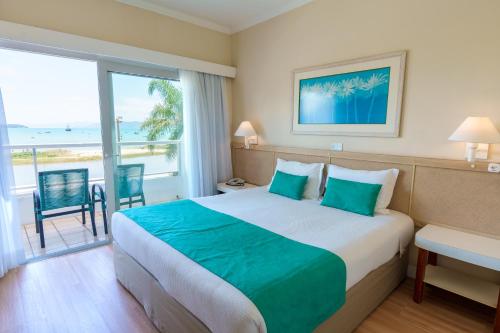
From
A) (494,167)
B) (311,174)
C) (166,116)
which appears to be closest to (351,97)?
(311,174)

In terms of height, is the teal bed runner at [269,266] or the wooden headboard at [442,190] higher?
the wooden headboard at [442,190]

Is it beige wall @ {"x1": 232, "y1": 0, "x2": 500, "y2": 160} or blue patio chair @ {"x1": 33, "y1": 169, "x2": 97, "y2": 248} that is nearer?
beige wall @ {"x1": 232, "y1": 0, "x2": 500, "y2": 160}

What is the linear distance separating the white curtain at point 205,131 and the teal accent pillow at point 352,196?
1.89m

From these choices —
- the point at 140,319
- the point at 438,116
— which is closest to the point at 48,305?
the point at 140,319

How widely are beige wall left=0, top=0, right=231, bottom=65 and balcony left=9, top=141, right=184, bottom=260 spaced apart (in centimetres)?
128

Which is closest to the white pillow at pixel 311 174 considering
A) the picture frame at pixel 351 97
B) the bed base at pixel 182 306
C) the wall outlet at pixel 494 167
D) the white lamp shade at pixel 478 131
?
the picture frame at pixel 351 97

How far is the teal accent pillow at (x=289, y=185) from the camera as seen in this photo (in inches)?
117

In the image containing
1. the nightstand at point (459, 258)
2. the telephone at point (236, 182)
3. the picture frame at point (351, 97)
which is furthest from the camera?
the telephone at point (236, 182)

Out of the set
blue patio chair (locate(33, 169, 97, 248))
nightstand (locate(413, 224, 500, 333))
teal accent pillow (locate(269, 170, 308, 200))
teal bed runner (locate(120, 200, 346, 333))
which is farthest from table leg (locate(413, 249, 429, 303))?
blue patio chair (locate(33, 169, 97, 248))

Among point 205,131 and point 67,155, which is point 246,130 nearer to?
point 205,131

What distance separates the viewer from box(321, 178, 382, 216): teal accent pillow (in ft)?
7.95

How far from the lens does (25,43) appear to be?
2.54 meters

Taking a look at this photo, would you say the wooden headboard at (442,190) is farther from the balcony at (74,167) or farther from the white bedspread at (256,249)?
the balcony at (74,167)

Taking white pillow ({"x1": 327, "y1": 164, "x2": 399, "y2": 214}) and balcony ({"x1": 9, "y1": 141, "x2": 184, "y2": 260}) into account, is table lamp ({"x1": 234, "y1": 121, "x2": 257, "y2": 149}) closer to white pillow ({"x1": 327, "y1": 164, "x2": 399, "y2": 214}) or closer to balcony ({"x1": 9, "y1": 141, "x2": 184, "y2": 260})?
balcony ({"x1": 9, "y1": 141, "x2": 184, "y2": 260})
